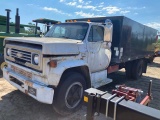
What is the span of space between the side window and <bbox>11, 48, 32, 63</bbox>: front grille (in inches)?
66.4

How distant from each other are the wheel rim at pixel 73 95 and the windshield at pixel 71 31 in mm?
1265

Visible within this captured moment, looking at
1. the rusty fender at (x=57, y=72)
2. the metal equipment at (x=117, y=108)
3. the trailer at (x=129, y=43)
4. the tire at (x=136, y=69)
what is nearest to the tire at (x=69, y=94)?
the rusty fender at (x=57, y=72)

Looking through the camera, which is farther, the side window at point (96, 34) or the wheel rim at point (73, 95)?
the side window at point (96, 34)

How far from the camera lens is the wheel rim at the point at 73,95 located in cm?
374

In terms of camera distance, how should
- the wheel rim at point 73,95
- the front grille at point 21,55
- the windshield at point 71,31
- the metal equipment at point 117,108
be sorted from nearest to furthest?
1. the metal equipment at point 117,108
2. the front grille at point 21,55
3. the wheel rim at point 73,95
4. the windshield at point 71,31

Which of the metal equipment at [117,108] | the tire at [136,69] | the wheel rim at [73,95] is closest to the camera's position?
the metal equipment at [117,108]

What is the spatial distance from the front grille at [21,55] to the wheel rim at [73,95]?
3.55 feet

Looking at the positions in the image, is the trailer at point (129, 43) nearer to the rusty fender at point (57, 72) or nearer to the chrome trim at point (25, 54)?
the rusty fender at point (57, 72)

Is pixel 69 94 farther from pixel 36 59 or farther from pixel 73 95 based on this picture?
pixel 36 59

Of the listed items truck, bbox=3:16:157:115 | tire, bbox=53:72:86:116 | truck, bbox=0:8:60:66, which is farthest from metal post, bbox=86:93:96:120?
truck, bbox=0:8:60:66

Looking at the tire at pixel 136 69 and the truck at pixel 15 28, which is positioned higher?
the truck at pixel 15 28

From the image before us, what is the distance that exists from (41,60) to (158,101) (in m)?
3.96

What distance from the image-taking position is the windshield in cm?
446

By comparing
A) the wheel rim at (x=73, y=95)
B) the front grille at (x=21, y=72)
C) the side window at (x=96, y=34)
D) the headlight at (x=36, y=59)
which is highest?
the side window at (x=96, y=34)
